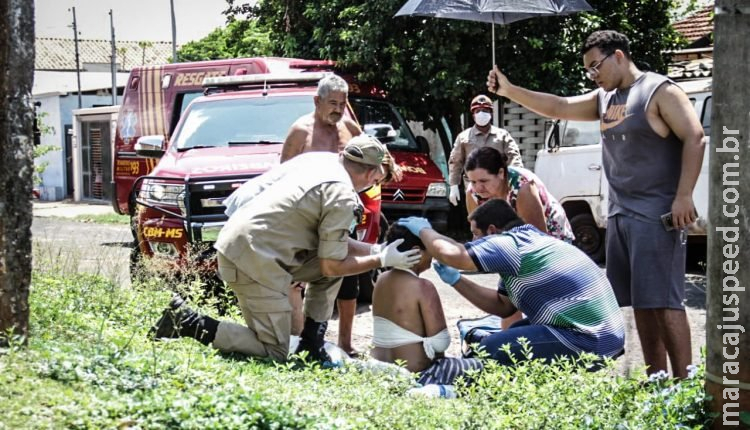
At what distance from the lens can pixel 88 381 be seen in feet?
13.6

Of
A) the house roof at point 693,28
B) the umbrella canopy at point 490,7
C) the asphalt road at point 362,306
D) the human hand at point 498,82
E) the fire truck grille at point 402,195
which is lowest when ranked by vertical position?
the asphalt road at point 362,306

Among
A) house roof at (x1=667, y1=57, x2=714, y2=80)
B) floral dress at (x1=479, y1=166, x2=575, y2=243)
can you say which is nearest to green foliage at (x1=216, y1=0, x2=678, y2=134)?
house roof at (x1=667, y1=57, x2=714, y2=80)

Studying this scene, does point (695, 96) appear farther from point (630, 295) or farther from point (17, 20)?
point (17, 20)

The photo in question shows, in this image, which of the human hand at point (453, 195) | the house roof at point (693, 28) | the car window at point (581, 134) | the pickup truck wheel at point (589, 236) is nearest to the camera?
the human hand at point (453, 195)

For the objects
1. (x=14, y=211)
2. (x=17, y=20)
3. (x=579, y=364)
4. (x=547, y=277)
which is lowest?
(x=579, y=364)

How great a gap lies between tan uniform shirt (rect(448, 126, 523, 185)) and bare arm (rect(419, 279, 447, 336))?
15.0ft

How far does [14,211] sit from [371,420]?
2.12m

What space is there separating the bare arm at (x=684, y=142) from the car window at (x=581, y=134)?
7.04 m

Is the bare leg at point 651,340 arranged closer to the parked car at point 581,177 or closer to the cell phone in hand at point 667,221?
the cell phone in hand at point 667,221

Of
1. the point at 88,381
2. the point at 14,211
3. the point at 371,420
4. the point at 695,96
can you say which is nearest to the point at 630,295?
the point at 371,420

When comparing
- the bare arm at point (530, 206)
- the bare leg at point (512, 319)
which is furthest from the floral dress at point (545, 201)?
the bare leg at point (512, 319)

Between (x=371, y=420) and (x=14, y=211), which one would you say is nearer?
(x=371, y=420)

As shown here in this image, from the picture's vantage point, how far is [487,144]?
10312mm

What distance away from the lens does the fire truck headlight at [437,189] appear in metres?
11.0
